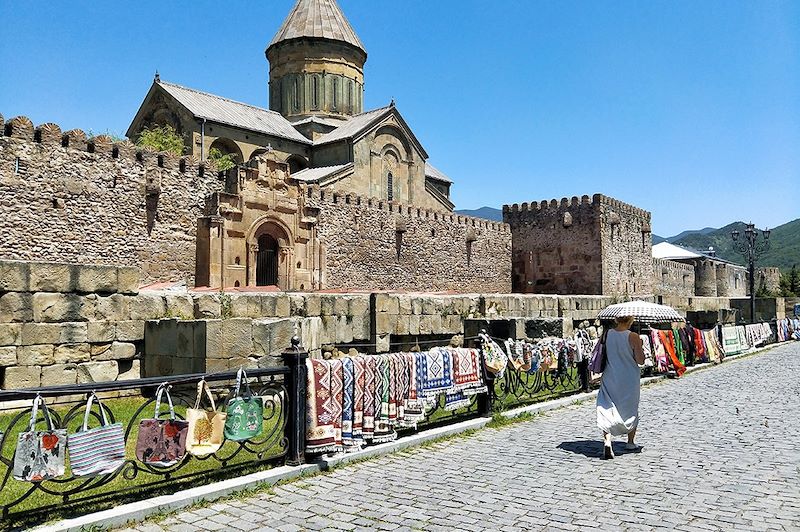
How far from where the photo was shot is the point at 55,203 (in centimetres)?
1596

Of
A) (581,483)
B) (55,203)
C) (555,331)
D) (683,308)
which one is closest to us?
(581,483)

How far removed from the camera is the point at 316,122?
34688 mm

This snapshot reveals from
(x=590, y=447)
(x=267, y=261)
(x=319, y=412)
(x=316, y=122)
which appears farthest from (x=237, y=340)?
(x=316, y=122)

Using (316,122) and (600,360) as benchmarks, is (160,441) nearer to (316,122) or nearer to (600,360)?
(600,360)

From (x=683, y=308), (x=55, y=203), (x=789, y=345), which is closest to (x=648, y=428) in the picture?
(x=55, y=203)

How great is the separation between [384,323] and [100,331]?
4459 mm

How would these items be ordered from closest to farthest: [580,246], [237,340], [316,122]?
[237,340] < [580,246] < [316,122]

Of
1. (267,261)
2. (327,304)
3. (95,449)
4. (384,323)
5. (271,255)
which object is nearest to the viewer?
(95,449)

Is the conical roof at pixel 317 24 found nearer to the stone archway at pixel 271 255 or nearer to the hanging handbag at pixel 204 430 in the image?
the stone archway at pixel 271 255

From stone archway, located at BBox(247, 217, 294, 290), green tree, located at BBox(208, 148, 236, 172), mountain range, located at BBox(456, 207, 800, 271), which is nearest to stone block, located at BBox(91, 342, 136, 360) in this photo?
stone archway, located at BBox(247, 217, 294, 290)

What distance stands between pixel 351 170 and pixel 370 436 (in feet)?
82.9

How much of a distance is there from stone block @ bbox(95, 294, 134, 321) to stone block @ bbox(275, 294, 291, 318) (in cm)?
212

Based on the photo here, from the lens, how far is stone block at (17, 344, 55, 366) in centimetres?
866

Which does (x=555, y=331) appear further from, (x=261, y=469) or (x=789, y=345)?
(x=789, y=345)
